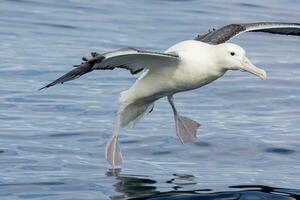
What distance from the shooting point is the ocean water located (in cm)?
1069

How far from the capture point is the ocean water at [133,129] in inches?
421

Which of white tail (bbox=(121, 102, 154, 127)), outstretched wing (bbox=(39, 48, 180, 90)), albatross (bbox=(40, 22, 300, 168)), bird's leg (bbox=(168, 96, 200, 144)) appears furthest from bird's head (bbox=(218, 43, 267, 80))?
white tail (bbox=(121, 102, 154, 127))

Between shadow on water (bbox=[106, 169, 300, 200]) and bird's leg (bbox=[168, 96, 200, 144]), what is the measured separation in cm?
120

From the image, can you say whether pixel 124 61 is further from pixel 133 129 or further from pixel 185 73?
pixel 133 129

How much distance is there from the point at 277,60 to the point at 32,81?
3.91 meters

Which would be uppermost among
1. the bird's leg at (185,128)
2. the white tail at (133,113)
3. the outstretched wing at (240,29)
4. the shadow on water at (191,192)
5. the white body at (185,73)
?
the outstretched wing at (240,29)

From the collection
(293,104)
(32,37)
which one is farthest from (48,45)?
(293,104)

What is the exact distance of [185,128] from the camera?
12.1 m

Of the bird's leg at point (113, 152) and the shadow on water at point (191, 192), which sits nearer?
the shadow on water at point (191, 192)

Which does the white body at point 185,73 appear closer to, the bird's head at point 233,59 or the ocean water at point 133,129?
the bird's head at point 233,59

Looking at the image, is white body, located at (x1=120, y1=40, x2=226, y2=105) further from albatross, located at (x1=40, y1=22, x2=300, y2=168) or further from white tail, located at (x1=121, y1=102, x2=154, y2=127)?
white tail, located at (x1=121, y1=102, x2=154, y2=127)

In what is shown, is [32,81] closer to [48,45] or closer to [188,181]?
[48,45]

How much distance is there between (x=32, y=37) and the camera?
713 inches

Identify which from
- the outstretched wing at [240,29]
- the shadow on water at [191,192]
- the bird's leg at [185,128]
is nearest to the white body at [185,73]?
the bird's leg at [185,128]
